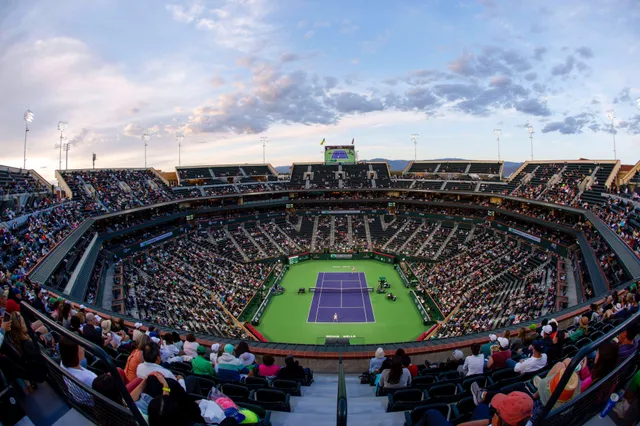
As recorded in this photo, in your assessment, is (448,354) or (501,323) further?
(501,323)

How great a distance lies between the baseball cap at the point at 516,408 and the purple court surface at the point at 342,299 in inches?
1186

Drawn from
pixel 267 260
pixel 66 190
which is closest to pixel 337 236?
pixel 267 260

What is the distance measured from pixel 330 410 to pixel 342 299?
3190 centimetres

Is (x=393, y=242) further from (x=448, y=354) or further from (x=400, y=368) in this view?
(x=400, y=368)

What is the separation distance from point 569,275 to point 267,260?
34.1m

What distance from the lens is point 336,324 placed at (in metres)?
32.1

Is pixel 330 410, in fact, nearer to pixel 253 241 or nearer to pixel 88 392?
pixel 88 392

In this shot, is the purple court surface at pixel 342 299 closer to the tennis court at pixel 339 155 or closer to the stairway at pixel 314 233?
the stairway at pixel 314 233

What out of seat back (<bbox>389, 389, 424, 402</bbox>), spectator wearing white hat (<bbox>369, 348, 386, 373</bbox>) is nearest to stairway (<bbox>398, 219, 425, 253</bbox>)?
spectator wearing white hat (<bbox>369, 348, 386, 373</bbox>)

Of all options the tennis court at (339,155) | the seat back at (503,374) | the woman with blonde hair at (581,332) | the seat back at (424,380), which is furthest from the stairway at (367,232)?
A: the seat back at (503,374)

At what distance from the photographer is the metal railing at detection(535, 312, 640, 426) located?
10.3 feet

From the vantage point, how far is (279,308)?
35625mm

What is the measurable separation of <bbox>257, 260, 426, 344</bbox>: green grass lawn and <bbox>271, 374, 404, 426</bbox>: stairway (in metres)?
20.5

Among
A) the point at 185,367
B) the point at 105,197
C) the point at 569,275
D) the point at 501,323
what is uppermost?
the point at 105,197
